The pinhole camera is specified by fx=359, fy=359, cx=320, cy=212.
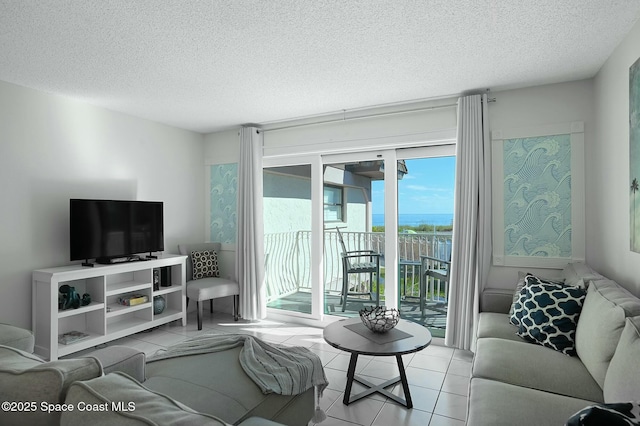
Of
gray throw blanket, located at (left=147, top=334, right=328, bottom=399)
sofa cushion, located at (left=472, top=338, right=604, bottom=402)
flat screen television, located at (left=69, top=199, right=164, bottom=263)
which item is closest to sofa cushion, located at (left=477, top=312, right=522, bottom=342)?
sofa cushion, located at (left=472, top=338, right=604, bottom=402)

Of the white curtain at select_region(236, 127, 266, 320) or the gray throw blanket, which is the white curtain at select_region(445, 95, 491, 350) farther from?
the white curtain at select_region(236, 127, 266, 320)

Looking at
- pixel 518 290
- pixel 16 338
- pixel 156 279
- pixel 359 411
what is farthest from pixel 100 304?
pixel 518 290

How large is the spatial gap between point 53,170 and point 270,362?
2.99m

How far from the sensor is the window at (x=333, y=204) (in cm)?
445

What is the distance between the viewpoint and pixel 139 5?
2.07 m

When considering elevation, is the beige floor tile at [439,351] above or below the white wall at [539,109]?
below

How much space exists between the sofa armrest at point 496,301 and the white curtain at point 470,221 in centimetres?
16

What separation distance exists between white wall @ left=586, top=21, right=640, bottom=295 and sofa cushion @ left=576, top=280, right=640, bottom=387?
1.34 ft

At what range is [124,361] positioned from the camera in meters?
1.79

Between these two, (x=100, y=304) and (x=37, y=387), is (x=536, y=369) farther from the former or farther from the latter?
(x=100, y=304)

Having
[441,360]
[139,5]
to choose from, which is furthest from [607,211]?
[139,5]

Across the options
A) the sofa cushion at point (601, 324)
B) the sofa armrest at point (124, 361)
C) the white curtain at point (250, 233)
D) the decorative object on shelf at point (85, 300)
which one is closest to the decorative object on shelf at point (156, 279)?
the decorative object on shelf at point (85, 300)

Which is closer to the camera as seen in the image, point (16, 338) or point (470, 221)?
point (16, 338)

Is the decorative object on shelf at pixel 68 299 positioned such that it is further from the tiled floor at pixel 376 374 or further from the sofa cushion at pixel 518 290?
the sofa cushion at pixel 518 290
